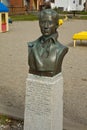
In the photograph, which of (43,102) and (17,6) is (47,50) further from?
(17,6)

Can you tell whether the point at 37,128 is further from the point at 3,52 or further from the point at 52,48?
the point at 3,52

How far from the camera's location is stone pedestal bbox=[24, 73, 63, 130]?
14.5ft

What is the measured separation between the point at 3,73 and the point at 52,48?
15.2 ft

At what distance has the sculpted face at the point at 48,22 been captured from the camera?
14.4 ft

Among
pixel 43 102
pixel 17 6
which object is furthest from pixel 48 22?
pixel 17 6

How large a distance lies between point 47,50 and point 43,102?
682 mm

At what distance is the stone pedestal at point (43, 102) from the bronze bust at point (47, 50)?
0.11m

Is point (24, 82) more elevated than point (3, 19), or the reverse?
point (3, 19)

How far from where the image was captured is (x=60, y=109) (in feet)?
15.5

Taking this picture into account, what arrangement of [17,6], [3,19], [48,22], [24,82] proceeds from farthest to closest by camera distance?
[17,6], [3,19], [24,82], [48,22]

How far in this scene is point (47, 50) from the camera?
4.47 m

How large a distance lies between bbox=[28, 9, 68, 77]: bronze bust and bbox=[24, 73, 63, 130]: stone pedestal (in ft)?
0.35

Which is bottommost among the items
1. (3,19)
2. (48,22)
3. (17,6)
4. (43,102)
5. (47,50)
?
(43,102)

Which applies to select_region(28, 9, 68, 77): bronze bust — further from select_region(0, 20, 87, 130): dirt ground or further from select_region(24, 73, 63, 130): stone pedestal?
select_region(0, 20, 87, 130): dirt ground
